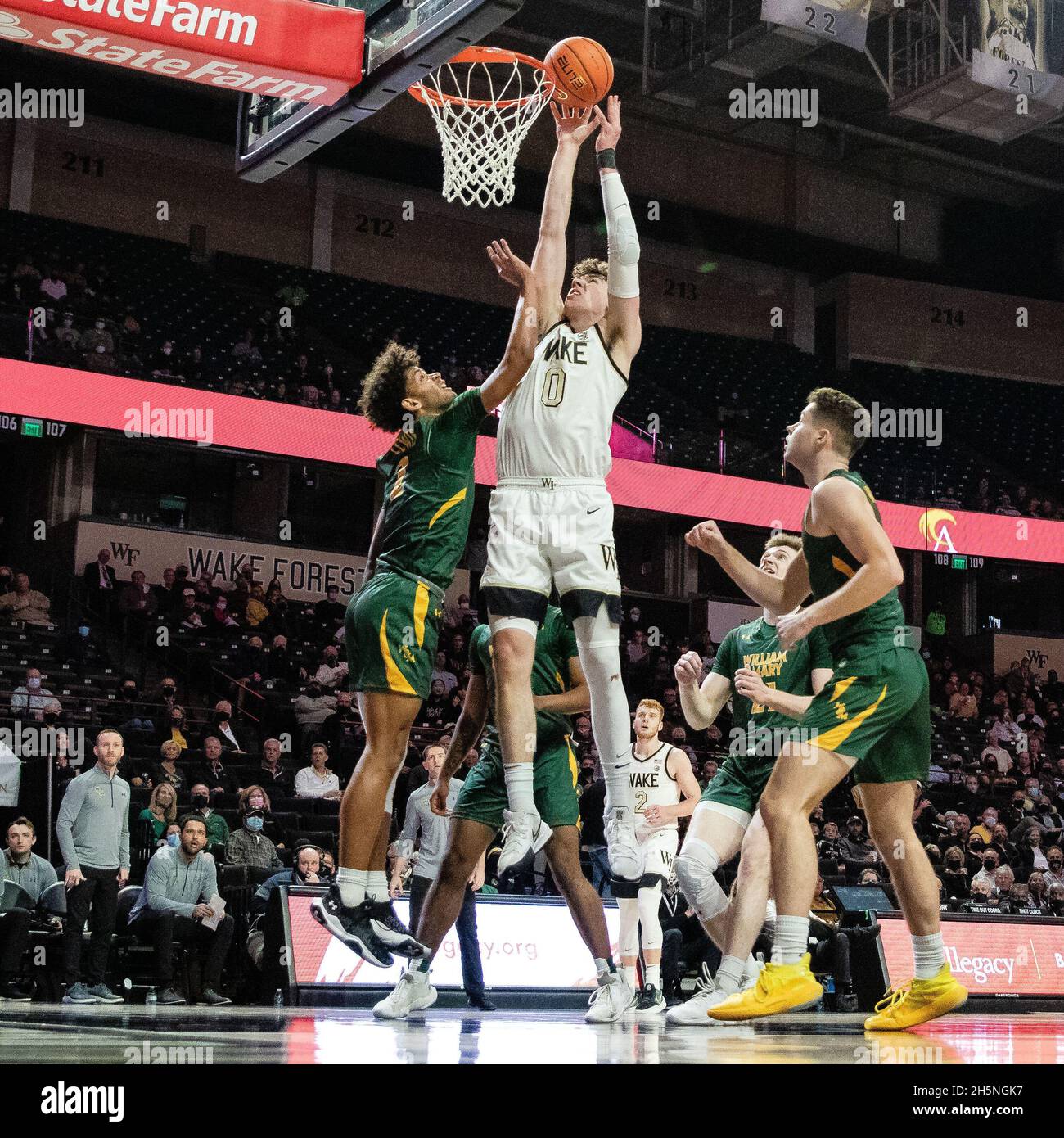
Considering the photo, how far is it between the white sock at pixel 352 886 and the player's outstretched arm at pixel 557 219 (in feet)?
7.21

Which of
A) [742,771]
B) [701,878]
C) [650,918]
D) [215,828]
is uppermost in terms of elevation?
[742,771]

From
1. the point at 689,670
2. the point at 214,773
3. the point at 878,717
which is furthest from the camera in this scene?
the point at 214,773

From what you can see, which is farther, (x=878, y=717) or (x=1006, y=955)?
(x=1006, y=955)

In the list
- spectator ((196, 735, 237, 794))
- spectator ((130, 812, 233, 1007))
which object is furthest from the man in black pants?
spectator ((196, 735, 237, 794))

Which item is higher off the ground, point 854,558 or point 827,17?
point 827,17

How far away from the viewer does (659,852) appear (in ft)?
30.3

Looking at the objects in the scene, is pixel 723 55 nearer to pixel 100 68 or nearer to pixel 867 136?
pixel 867 136

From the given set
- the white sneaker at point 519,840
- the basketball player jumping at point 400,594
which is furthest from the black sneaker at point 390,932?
the white sneaker at point 519,840

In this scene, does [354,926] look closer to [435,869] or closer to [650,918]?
[650,918]

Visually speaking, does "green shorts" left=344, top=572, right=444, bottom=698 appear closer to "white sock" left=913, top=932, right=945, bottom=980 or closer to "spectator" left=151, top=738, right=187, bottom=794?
"white sock" left=913, top=932, right=945, bottom=980

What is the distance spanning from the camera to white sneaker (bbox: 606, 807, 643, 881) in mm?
5383

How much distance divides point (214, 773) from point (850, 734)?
1010 cm

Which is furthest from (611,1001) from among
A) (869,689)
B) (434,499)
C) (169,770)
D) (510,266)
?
(169,770)
